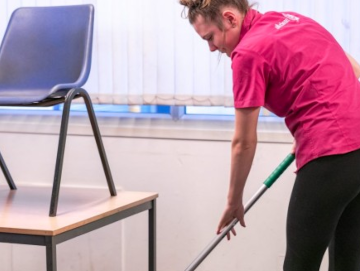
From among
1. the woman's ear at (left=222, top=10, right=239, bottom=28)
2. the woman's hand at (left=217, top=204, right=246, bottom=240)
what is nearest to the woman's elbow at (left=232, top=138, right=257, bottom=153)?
the woman's hand at (left=217, top=204, right=246, bottom=240)

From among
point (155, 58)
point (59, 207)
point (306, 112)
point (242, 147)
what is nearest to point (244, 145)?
point (242, 147)

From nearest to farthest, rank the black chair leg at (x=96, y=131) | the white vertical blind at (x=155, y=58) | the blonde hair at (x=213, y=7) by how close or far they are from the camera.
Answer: the blonde hair at (x=213, y=7), the black chair leg at (x=96, y=131), the white vertical blind at (x=155, y=58)

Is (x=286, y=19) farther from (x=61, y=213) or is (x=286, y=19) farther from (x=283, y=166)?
(x=61, y=213)

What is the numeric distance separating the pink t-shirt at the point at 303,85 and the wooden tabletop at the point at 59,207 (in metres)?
0.64

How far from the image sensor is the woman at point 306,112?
154 centimetres

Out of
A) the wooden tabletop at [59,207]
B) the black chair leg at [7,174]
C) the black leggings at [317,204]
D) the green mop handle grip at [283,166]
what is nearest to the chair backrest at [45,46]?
the black chair leg at [7,174]

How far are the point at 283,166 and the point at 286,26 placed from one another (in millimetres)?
548

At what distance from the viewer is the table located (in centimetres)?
174

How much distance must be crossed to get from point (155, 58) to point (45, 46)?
48cm

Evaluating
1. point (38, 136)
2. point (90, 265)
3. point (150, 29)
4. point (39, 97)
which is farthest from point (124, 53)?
point (90, 265)

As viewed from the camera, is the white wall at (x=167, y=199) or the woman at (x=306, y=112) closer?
the woman at (x=306, y=112)

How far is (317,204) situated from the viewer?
5.04ft

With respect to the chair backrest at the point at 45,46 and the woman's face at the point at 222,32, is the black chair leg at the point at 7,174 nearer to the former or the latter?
the chair backrest at the point at 45,46

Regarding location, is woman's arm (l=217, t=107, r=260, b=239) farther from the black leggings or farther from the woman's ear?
the woman's ear
